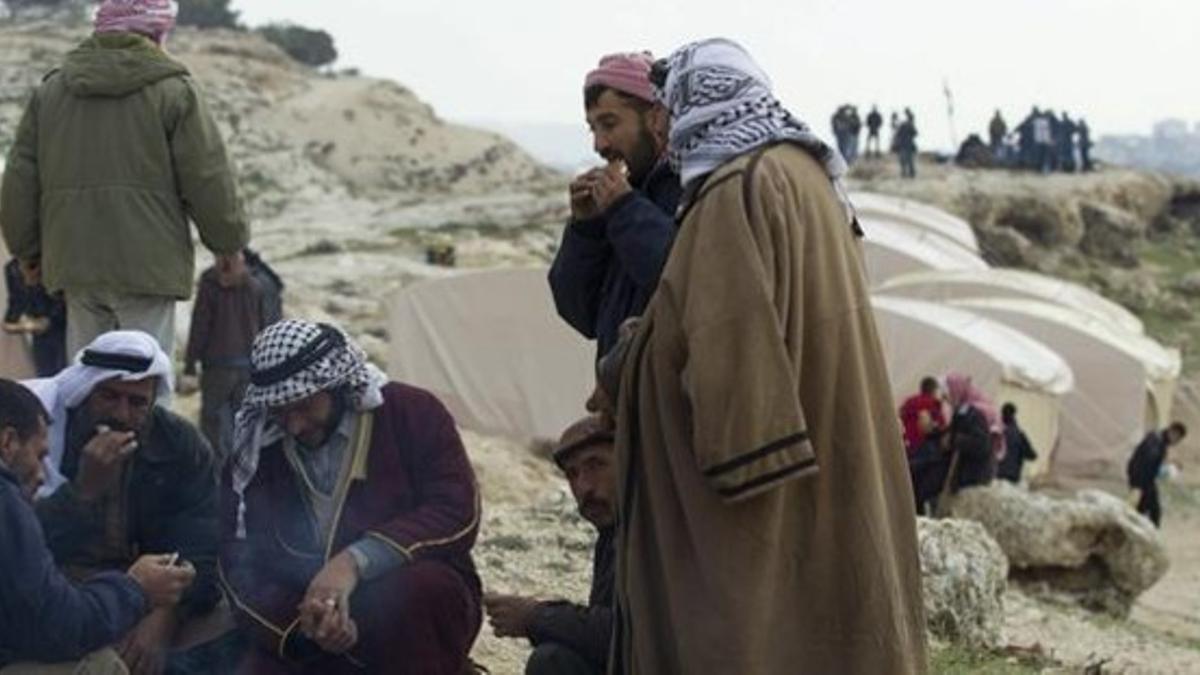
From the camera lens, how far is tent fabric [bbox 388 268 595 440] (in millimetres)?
15883

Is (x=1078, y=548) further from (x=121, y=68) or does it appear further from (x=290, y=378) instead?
(x=290, y=378)

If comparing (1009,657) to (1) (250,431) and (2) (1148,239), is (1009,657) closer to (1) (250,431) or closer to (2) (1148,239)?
(1) (250,431)

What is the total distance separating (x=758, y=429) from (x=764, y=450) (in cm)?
4

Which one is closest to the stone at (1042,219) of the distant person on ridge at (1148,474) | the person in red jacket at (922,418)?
the distant person on ridge at (1148,474)

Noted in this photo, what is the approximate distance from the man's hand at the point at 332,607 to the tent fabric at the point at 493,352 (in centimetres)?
1188

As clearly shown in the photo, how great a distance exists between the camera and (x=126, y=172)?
515cm

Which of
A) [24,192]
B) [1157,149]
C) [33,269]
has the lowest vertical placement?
[1157,149]

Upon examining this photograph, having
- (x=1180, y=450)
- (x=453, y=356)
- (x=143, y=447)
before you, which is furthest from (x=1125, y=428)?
Result: (x=143, y=447)

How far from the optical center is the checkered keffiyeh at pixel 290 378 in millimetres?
3908

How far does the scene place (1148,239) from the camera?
3762cm

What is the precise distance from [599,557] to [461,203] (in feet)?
84.2

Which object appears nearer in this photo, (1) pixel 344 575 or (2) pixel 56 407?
(1) pixel 344 575

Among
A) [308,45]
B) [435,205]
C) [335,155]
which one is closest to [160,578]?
[435,205]

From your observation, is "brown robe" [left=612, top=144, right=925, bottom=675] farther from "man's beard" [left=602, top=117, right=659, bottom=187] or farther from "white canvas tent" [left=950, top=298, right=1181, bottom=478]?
"white canvas tent" [left=950, top=298, right=1181, bottom=478]
